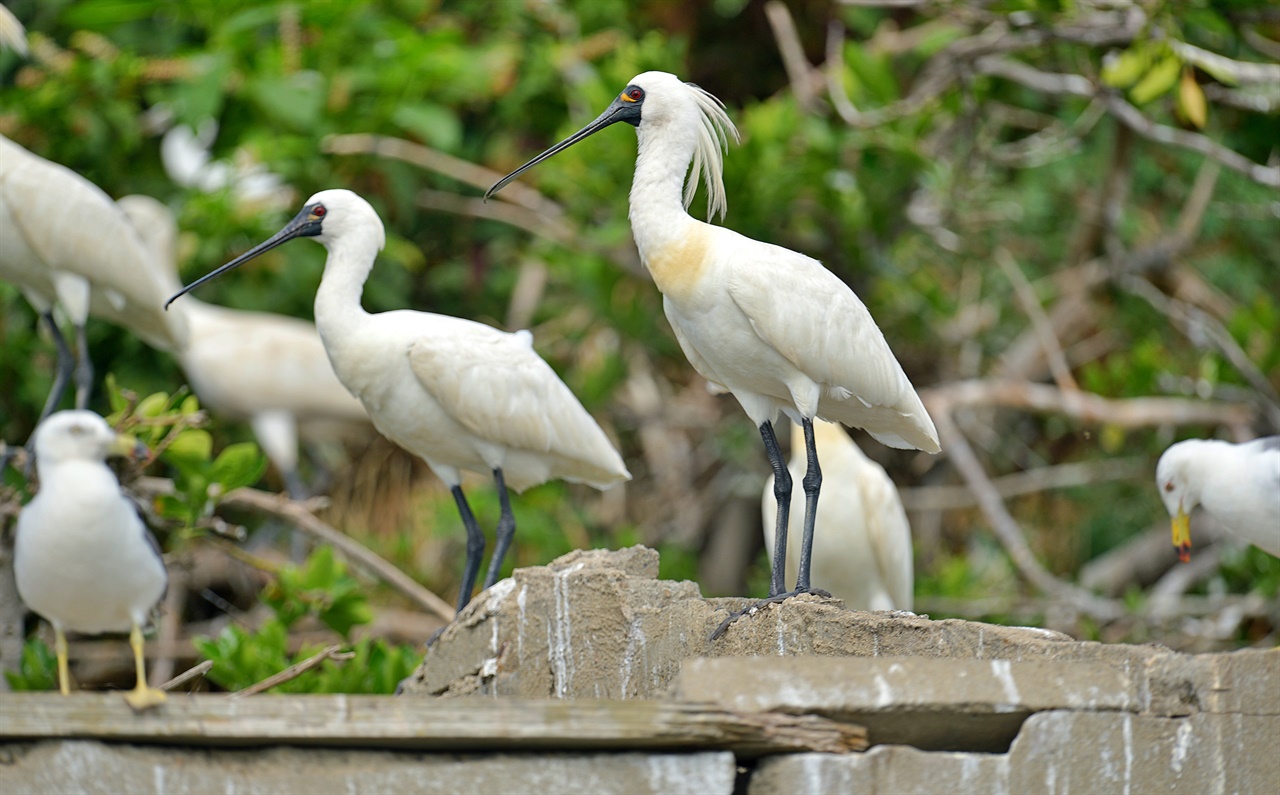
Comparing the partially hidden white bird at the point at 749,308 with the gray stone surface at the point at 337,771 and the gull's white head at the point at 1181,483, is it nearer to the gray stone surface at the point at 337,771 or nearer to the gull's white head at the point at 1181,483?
the gull's white head at the point at 1181,483

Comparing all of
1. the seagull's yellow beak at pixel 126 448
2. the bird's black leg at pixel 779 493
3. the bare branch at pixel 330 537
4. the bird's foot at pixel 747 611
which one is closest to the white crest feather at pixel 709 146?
the bird's black leg at pixel 779 493

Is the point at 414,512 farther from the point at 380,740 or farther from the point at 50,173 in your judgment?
the point at 380,740

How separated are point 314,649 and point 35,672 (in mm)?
1266

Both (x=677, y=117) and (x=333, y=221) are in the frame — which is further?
(x=333, y=221)

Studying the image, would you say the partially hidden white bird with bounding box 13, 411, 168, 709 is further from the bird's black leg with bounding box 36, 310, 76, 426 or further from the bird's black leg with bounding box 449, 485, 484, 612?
the bird's black leg with bounding box 36, 310, 76, 426

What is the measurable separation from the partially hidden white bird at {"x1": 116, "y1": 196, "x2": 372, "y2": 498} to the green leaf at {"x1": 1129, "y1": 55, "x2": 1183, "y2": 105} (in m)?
5.29

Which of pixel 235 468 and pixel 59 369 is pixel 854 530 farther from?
pixel 59 369

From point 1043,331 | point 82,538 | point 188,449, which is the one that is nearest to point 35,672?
point 188,449

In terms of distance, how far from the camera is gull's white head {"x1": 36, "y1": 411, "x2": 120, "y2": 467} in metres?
4.19

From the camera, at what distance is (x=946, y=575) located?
33.1ft

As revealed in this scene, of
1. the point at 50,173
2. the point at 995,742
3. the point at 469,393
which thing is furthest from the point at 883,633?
the point at 50,173

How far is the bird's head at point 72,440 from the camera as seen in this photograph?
4191 mm

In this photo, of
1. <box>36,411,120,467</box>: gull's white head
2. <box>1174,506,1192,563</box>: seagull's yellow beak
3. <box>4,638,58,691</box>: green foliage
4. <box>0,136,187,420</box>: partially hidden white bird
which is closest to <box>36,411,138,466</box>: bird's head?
<box>36,411,120,467</box>: gull's white head

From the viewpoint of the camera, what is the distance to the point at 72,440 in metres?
4.20
